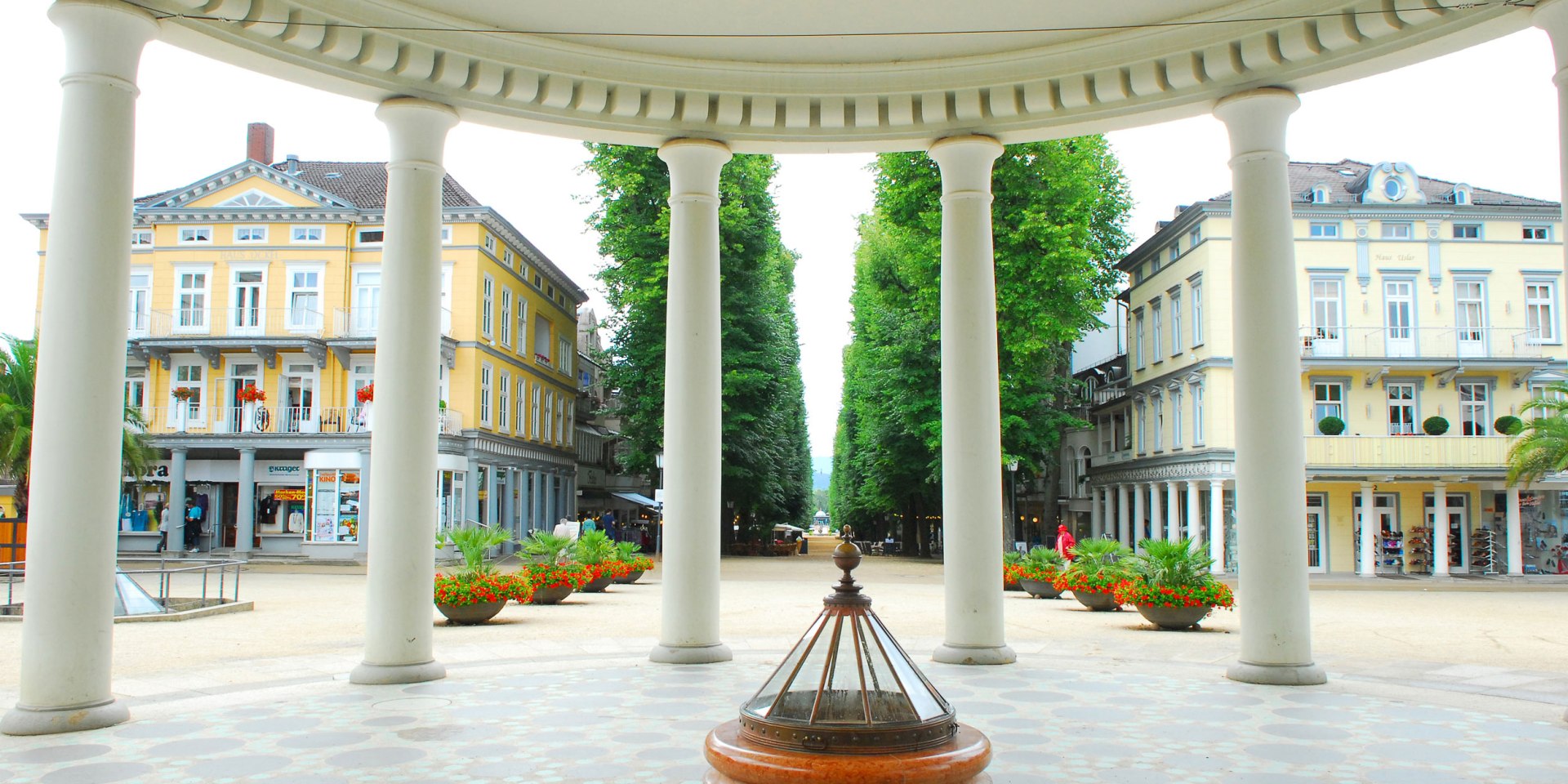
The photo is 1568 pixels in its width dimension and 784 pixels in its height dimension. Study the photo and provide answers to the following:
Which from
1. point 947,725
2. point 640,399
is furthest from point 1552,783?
point 640,399

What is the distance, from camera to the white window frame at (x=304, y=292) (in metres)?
38.4

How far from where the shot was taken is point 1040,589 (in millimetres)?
21578

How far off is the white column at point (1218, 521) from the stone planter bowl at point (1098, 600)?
710 inches

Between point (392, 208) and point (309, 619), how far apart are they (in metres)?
10.1

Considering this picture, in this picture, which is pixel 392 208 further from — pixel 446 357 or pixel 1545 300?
pixel 1545 300

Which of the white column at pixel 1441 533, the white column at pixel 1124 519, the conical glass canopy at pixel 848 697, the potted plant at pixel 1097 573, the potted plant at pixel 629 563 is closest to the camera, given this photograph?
the conical glass canopy at pixel 848 697

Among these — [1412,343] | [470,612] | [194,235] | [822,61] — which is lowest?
[470,612]

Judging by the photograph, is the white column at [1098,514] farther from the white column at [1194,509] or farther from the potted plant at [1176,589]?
the potted plant at [1176,589]

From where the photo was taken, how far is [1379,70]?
8.80 m

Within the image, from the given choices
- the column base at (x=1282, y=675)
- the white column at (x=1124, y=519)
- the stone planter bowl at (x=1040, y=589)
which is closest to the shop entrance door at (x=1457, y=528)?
the white column at (x=1124, y=519)

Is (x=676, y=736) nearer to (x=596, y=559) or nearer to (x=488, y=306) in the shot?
(x=596, y=559)

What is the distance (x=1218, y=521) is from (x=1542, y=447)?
29.8ft

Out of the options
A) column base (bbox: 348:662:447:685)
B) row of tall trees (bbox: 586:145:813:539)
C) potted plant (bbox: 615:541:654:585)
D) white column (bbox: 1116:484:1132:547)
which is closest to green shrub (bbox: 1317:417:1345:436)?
white column (bbox: 1116:484:1132:547)

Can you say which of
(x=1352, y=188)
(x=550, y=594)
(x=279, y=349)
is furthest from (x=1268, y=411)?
(x=279, y=349)
